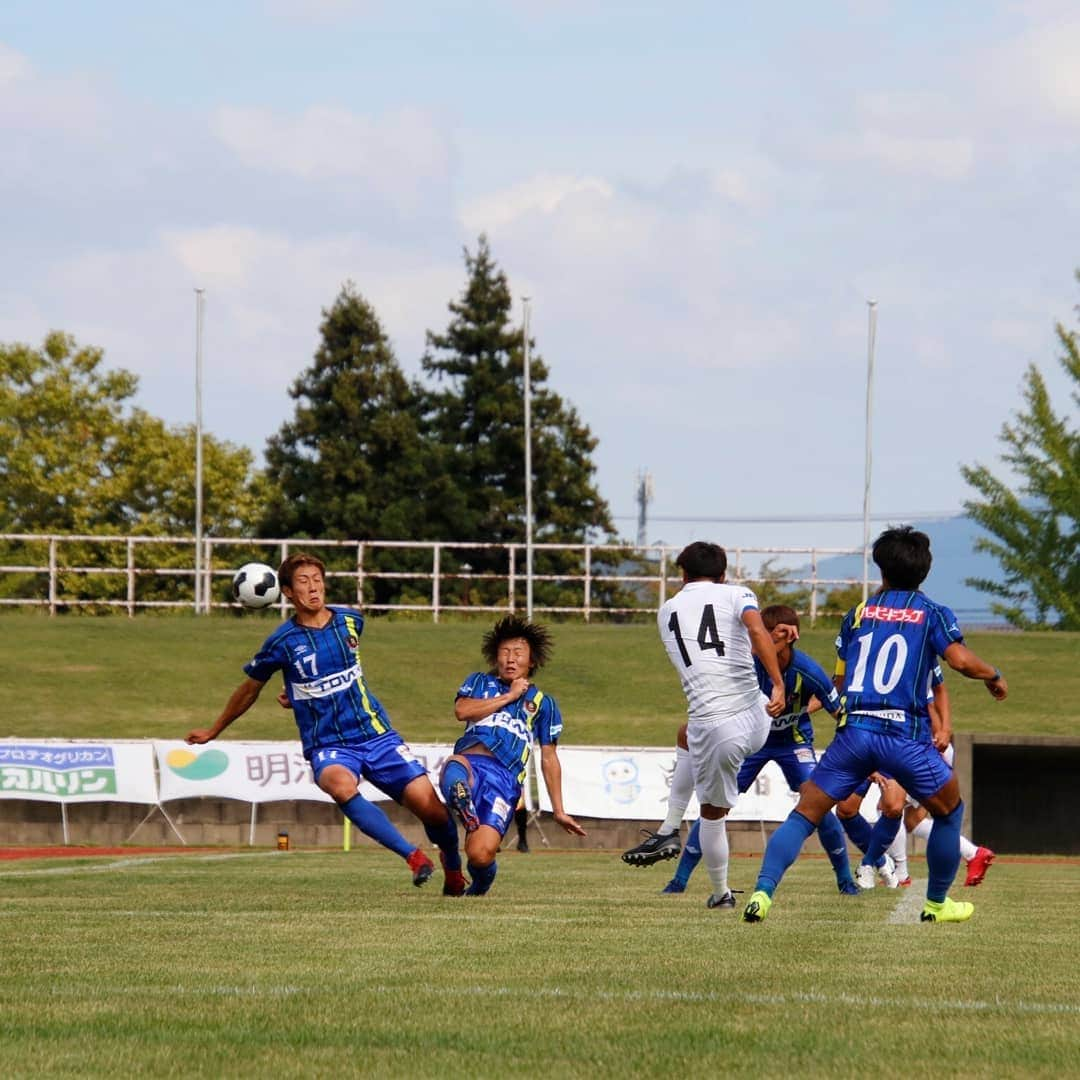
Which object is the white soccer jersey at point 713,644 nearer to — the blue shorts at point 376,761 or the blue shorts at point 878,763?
the blue shorts at point 878,763

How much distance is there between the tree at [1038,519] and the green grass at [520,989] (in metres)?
43.8

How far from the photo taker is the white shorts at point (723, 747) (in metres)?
10.1

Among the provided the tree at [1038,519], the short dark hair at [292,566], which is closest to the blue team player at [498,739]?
the short dark hair at [292,566]

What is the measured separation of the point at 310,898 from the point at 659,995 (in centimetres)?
515

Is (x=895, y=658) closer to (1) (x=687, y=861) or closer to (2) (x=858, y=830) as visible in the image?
(1) (x=687, y=861)

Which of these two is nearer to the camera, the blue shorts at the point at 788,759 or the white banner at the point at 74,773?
the blue shorts at the point at 788,759

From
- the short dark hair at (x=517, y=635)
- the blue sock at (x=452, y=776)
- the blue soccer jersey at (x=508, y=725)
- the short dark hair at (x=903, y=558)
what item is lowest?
the blue sock at (x=452, y=776)

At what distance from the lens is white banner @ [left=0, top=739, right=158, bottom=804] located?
81.9 feet

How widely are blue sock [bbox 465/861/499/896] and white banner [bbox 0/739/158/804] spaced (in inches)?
577

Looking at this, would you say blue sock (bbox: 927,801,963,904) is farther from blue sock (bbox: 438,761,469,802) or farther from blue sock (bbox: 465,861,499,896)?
blue sock (bbox: 465,861,499,896)

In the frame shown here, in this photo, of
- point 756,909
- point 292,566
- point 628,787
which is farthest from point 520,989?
point 628,787

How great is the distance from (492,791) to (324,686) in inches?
48.3

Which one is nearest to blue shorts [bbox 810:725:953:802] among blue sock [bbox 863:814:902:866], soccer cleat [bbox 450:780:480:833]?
soccer cleat [bbox 450:780:480:833]

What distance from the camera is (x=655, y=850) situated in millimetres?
11016
